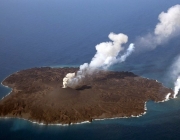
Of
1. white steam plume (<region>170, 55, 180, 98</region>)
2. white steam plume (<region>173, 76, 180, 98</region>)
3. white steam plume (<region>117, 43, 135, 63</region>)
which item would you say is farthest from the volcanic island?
white steam plume (<region>117, 43, 135, 63</region>)

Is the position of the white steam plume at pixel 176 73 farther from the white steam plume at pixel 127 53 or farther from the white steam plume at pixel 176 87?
A: the white steam plume at pixel 127 53

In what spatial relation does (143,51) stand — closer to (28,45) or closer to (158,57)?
(158,57)

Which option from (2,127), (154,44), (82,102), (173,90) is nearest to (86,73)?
(82,102)

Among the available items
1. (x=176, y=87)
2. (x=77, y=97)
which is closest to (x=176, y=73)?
(x=176, y=87)

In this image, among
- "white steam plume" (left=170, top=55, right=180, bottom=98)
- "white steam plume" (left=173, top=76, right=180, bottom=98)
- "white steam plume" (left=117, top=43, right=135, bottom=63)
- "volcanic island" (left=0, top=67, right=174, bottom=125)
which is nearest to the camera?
"volcanic island" (left=0, top=67, right=174, bottom=125)

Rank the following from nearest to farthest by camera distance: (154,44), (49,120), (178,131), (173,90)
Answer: (178,131)
(49,120)
(173,90)
(154,44)

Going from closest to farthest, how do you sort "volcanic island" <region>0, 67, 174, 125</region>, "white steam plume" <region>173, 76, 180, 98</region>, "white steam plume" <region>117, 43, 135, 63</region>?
"volcanic island" <region>0, 67, 174, 125</region> < "white steam plume" <region>173, 76, 180, 98</region> < "white steam plume" <region>117, 43, 135, 63</region>

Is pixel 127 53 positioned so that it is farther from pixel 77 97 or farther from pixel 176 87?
pixel 77 97

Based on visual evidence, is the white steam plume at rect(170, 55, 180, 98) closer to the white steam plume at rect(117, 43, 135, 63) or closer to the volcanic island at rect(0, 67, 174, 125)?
the volcanic island at rect(0, 67, 174, 125)
